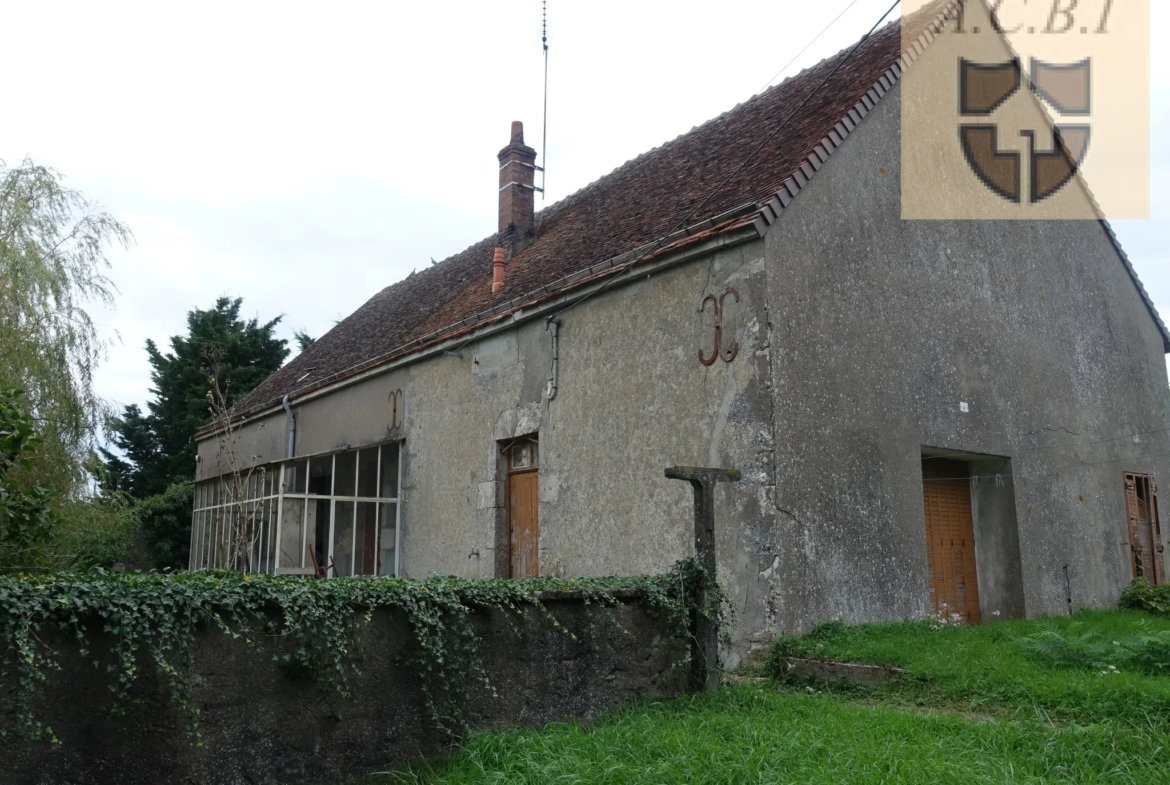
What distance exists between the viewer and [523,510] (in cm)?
1128

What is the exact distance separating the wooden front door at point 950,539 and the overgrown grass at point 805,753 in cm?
466

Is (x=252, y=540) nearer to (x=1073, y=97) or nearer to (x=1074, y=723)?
(x=1074, y=723)

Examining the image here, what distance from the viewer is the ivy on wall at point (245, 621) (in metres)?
4.12

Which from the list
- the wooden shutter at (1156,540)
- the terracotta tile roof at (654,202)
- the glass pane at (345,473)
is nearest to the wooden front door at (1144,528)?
the wooden shutter at (1156,540)

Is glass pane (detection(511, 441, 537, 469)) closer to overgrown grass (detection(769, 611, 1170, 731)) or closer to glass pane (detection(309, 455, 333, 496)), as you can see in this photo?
overgrown grass (detection(769, 611, 1170, 731))

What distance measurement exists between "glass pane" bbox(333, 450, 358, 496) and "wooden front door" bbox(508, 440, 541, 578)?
3911 mm

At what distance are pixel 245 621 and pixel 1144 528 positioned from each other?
12611 millimetres

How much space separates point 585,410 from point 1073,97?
8393 mm

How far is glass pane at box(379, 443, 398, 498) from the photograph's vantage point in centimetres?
1384

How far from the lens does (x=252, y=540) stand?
1365cm

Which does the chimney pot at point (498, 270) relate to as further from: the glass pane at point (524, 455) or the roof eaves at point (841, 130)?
the roof eaves at point (841, 130)

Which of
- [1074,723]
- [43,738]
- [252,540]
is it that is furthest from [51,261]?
[1074,723]

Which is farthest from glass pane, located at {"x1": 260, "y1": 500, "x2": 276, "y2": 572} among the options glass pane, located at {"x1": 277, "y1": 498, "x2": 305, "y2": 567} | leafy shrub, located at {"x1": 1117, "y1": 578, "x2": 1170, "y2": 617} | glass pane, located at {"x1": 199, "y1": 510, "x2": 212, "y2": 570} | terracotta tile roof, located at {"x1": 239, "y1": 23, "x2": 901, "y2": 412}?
leafy shrub, located at {"x1": 1117, "y1": 578, "x2": 1170, "y2": 617}

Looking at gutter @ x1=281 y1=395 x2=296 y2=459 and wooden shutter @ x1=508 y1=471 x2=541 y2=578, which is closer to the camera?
wooden shutter @ x1=508 y1=471 x2=541 y2=578
